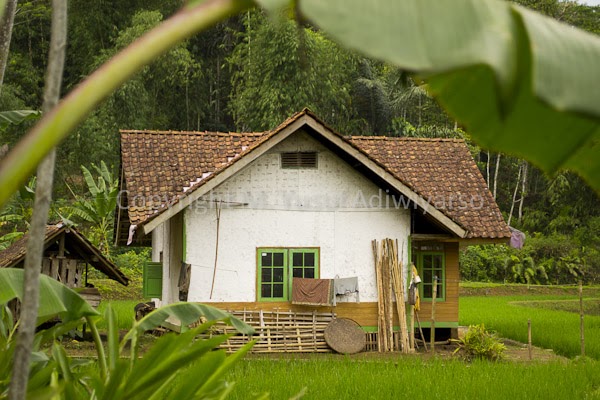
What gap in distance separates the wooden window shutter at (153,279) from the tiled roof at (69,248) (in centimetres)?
100

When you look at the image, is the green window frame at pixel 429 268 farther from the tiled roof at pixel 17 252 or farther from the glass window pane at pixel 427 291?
the tiled roof at pixel 17 252

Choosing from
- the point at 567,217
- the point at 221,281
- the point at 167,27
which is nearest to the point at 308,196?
the point at 221,281

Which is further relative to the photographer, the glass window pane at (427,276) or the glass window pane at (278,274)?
the glass window pane at (427,276)

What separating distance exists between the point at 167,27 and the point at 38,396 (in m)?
2.08

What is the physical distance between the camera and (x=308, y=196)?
1530 centimetres

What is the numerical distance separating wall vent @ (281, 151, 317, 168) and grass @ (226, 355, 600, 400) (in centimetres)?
354

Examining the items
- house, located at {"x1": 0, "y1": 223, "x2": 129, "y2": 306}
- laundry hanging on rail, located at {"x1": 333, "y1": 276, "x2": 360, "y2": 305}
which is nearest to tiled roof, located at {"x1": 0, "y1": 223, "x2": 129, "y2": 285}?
house, located at {"x1": 0, "y1": 223, "x2": 129, "y2": 306}

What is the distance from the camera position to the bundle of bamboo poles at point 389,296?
15.0 m

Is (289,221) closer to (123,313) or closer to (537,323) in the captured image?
(123,313)

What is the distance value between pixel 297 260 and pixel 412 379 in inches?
166

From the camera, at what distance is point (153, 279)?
1636cm

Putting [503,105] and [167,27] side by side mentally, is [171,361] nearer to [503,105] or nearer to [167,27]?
[167,27]

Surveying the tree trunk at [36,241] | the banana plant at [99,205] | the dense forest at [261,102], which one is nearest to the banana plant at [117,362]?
the tree trunk at [36,241]

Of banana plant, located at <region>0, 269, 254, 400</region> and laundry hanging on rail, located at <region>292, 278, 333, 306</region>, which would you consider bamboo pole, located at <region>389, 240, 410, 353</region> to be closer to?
laundry hanging on rail, located at <region>292, 278, 333, 306</region>
